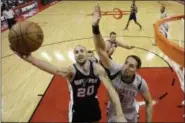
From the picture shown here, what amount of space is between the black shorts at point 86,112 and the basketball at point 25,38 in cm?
95

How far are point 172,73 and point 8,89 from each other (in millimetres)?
4300

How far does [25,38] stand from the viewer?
3.42m

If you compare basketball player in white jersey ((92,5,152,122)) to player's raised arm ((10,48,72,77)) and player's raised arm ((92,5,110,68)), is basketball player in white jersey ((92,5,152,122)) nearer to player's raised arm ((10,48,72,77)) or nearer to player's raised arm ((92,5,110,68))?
player's raised arm ((92,5,110,68))

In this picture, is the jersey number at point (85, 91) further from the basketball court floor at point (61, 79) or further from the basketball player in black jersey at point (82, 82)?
the basketball court floor at point (61, 79)

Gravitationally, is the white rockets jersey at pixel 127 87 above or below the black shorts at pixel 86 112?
above

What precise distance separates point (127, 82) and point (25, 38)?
1.36 metres

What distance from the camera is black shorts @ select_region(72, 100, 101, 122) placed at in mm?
3551

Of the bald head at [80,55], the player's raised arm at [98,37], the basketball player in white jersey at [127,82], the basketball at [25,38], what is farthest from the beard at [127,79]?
the basketball at [25,38]

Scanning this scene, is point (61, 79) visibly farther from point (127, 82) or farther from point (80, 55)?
point (127, 82)

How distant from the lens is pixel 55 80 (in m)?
7.22

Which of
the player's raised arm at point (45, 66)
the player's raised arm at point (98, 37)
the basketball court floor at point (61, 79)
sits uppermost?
the player's raised arm at point (98, 37)

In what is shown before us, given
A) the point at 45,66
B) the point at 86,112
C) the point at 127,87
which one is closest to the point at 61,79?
the point at 86,112

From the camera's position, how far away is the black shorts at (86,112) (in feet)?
11.6

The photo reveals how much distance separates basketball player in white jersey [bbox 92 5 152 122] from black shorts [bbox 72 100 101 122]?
0.68 ft
